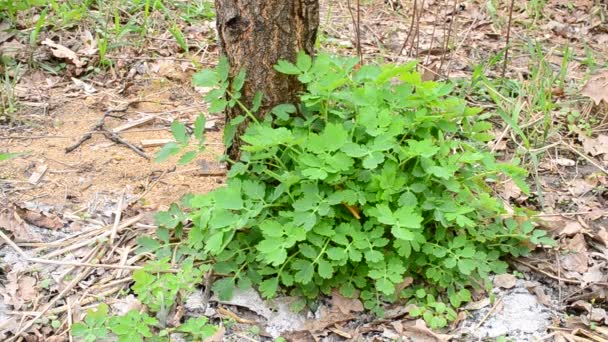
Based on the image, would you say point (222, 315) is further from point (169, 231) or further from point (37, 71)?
A: point (37, 71)

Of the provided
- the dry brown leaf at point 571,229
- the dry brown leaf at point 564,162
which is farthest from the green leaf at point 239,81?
the dry brown leaf at point 564,162

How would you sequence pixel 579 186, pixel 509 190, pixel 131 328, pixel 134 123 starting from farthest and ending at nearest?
pixel 134 123 < pixel 579 186 < pixel 509 190 < pixel 131 328

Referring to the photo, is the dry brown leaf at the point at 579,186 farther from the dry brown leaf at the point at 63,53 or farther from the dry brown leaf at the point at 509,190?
the dry brown leaf at the point at 63,53

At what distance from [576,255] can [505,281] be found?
0.33 metres

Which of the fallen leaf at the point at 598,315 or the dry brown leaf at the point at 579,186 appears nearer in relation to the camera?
the fallen leaf at the point at 598,315

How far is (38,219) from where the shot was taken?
293 centimetres

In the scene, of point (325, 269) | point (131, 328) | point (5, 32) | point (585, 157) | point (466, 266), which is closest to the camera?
point (131, 328)

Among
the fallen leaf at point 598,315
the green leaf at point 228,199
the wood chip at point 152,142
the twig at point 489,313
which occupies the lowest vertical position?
the twig at point 489,313

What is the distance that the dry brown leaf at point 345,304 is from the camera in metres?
2.59

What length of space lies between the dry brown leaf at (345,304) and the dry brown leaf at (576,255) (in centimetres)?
84

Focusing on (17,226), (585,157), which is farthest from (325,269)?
(585,157)

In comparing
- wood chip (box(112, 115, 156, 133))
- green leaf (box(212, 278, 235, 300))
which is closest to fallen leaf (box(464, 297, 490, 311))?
green leaf (box(212, 278, 235, 300))

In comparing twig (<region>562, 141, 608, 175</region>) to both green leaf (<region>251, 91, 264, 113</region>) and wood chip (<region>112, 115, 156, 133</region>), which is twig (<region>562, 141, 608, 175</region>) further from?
wood chip (<region>112, 115, 156, 133</region>)

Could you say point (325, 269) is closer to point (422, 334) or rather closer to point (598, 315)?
point (422, 334)
